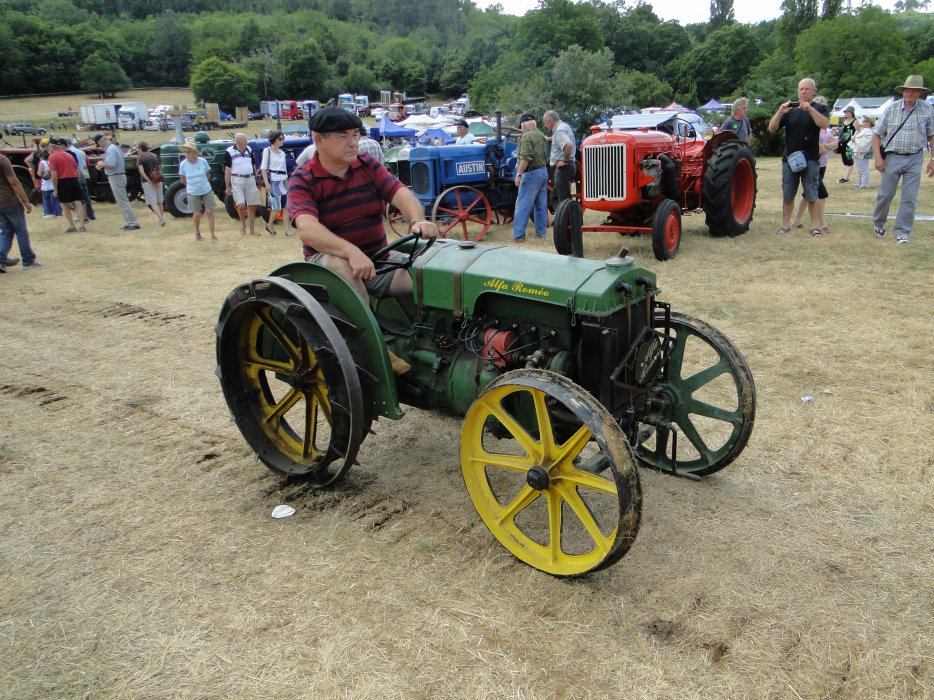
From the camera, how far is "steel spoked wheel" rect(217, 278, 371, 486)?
293 centimetres

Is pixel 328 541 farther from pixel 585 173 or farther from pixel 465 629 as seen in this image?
pixel 585 173

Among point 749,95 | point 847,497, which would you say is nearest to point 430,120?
Answer: point 749,95

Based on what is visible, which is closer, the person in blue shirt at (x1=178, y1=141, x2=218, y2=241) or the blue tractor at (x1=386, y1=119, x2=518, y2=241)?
the blue tractor at (x1=386, y1=119, x2=518, y2=241)

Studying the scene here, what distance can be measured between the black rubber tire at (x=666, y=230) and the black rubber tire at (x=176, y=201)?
962 cm

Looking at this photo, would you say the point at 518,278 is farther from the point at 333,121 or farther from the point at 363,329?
the point at 333,121

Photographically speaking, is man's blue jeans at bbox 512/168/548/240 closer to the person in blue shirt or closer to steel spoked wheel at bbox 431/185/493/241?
steel spoked wheel at bbox 431/185/493/241

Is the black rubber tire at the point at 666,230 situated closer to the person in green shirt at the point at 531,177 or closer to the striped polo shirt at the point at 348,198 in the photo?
the person in green shirt at the point at 531,177

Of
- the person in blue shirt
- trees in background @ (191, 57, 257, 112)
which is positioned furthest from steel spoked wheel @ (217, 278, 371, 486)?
trees in background @ (191, 57, 257, 112)

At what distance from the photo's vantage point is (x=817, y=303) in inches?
230

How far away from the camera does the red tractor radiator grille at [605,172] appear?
777 cm

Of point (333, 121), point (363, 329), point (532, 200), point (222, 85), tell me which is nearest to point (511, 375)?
point (363, 329)

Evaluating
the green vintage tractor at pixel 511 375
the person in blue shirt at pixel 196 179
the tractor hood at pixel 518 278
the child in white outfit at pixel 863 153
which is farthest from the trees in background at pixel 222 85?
the tractor hood at pixel 518 278

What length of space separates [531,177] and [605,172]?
150 centimetres

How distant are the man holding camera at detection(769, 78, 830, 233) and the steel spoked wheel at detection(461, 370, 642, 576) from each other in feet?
20.1
